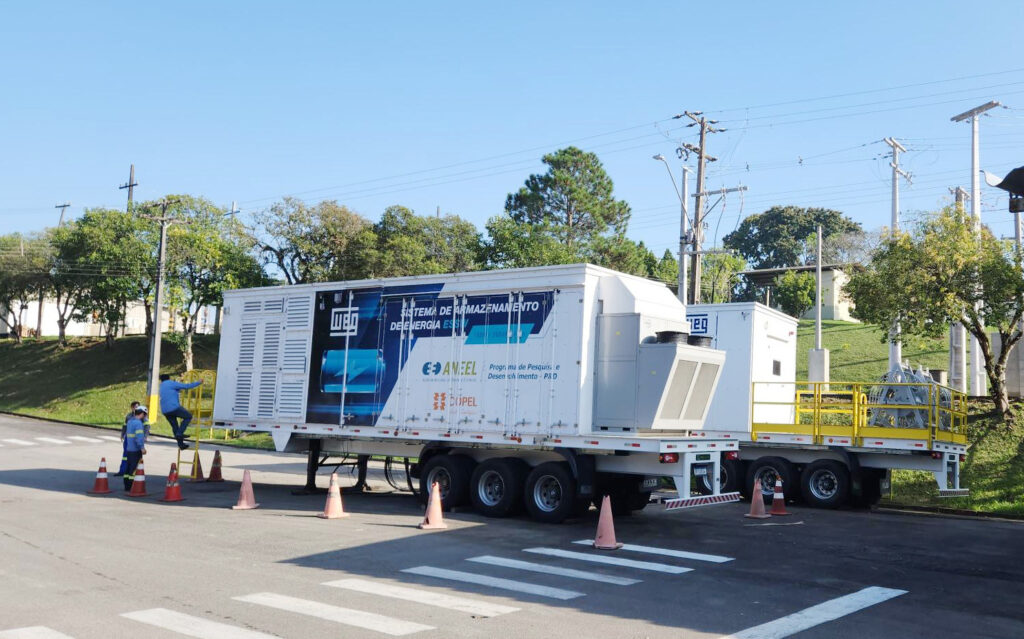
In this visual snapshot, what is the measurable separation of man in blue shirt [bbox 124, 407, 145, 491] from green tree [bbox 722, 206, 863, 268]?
8582cm

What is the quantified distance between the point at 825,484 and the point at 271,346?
37.5ft

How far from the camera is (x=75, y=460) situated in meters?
23.1

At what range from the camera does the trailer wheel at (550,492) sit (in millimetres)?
13203

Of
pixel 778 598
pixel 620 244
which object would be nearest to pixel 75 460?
pixel 778 598

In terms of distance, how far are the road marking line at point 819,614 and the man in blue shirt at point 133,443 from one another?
518 inches

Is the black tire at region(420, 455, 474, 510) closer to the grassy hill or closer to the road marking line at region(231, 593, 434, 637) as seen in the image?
the road marking line at region(231, 593, 434, 637)

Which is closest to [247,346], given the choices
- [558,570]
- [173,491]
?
[173,491]

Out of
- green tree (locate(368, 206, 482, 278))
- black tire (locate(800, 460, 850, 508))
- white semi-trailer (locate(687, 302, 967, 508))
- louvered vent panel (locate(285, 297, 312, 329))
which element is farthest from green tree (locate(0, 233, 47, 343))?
black tire (locate(800, 460, 850, 508))

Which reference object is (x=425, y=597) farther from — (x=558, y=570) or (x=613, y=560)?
(x=613, y=560)

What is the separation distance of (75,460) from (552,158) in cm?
3908

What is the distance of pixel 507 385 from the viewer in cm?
1387

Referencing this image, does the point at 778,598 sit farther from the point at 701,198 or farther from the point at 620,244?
the point at 620,244

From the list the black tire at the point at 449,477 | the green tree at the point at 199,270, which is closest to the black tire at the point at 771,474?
the black tire at the point at 449,477

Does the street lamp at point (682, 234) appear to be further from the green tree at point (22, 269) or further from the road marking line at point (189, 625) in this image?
the green tree at point (22, 269)
